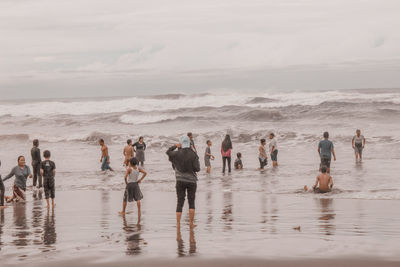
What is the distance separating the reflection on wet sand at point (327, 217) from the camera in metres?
10.4

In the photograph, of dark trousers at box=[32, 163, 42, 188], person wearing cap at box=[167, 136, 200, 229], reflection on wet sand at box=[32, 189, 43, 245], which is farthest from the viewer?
dark trousers at box=[32, 163, 42, 188]

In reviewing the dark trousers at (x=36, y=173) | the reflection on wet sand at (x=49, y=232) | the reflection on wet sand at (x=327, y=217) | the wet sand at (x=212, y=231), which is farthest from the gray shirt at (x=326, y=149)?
the reflection on wet sand at (x=49, y=232)

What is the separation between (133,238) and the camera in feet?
33.0

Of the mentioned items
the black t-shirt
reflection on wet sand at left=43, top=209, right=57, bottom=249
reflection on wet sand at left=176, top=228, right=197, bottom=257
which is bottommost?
reflection on wet sand at left=176, top=228, right=197, bottom=257

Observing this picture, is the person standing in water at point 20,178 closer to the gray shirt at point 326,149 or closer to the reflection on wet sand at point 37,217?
the reflection on wet sand at point 37,217

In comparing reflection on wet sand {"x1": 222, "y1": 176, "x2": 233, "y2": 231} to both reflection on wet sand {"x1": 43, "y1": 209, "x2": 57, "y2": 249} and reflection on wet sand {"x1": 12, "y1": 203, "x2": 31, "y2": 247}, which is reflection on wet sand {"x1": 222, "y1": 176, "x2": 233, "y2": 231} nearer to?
reflection on wet sand {"x1": 43, "y1": 209, "x2": 57, "y2": 249}

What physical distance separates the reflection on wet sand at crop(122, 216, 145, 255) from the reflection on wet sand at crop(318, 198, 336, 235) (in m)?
3.34

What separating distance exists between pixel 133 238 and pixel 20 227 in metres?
2.96

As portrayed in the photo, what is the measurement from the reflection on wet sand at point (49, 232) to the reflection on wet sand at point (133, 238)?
1.31 metres

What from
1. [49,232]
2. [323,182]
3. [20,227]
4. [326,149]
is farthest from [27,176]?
[326,149]

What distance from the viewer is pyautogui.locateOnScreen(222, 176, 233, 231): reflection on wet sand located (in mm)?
11680

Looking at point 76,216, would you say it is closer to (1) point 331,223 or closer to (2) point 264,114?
(1) point 331,223

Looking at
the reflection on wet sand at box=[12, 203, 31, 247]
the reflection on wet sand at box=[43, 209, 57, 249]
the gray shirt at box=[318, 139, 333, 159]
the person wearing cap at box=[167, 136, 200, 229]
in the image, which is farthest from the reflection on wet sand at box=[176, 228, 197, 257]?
the gray shirt at box=[318, 139, 333, 159]

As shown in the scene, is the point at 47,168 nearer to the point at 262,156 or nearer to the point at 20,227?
the point at 20,227
